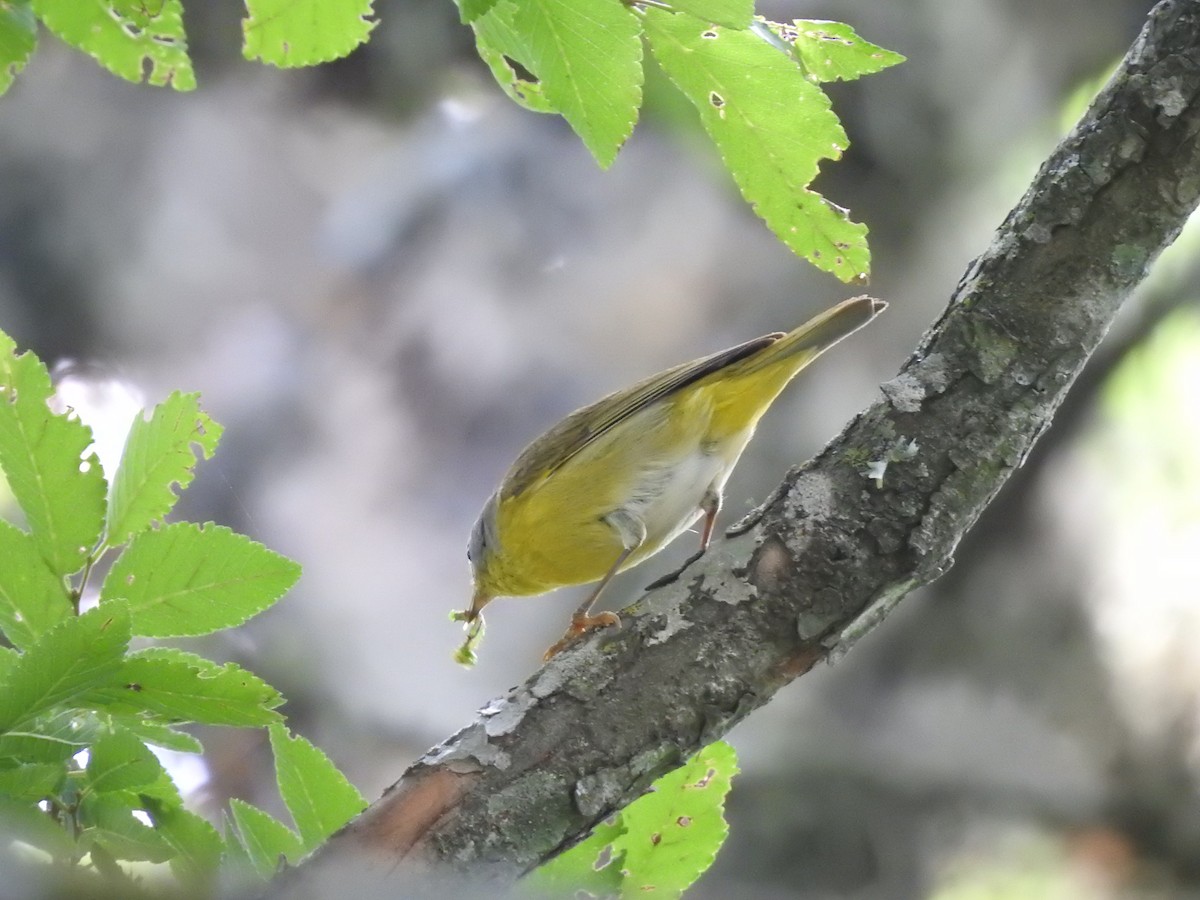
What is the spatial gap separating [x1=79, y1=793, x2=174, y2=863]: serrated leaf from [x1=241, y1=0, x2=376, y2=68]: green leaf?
34.4 inches

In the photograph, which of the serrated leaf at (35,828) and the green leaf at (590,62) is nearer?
the serrated leaf at (35,828)

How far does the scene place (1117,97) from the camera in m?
1.94

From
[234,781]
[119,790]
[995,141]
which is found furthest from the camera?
[995,141]

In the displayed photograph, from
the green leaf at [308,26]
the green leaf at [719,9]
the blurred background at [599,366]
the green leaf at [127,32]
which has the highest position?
the green leaf at [127,32]

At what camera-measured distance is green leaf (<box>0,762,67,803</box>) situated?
1.12m

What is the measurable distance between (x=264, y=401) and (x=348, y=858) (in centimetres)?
494

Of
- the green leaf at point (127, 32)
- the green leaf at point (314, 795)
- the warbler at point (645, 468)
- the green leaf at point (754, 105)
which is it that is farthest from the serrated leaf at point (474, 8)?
the warbler at point (645, 468)

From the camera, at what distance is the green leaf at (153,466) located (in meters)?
1.36

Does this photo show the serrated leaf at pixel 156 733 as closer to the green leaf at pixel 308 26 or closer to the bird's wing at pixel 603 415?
the green leaf at pixel 308 26

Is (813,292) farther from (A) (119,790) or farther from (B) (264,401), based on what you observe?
(A) (119,790)

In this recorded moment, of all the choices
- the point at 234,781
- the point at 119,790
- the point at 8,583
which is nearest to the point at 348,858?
the point at 119,790

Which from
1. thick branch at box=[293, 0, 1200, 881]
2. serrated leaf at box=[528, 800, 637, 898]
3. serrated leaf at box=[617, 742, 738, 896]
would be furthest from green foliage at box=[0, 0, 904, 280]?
serrated leaf at box=[617, 742, 738, 896]

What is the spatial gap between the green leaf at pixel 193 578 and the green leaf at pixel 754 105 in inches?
29.8

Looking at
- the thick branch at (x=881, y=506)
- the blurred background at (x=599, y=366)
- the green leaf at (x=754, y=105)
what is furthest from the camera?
the blurred background at (x=599, y=366)
